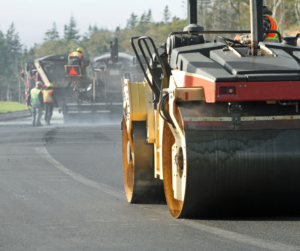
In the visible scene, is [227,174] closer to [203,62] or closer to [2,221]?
[203,62]

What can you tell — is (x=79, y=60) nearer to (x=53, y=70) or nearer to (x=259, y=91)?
(x=53, y=70)

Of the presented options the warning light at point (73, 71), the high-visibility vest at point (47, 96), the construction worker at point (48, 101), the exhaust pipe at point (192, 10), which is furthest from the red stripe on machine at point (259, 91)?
the warning light at point (73, 71)

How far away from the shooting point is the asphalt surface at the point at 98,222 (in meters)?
4.51

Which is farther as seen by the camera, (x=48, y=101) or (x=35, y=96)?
(x=48, y=101)

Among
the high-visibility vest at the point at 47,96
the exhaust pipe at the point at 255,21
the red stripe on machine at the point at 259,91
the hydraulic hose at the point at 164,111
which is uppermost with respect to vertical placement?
the exhaust pipe at the point at 255,21

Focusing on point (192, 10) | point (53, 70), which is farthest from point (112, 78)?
point (192, 10)

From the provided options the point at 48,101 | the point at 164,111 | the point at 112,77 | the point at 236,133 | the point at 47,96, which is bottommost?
the point at 48,101

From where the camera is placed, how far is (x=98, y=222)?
548 cm

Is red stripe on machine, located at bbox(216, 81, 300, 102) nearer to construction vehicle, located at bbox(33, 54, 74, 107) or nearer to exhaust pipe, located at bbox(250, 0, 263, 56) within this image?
exhaust pipe, located at bbox(250, 0, 263, 56)

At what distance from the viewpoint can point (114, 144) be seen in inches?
605

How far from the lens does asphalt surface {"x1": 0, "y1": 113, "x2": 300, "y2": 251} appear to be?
4508 mm

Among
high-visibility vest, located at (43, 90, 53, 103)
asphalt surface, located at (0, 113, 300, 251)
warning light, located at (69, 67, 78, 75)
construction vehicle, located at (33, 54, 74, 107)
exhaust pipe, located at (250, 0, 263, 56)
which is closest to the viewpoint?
asphalt surface, located at (0, 113, 300, 251)

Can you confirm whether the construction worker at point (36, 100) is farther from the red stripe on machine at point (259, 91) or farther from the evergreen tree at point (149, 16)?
the evergreen tree at point (149, 16)

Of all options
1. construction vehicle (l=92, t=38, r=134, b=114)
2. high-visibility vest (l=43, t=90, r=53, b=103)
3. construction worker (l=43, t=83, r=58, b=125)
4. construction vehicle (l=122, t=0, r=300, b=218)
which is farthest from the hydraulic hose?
construction vehicle (l=92, t=38, r=134, b=114)
